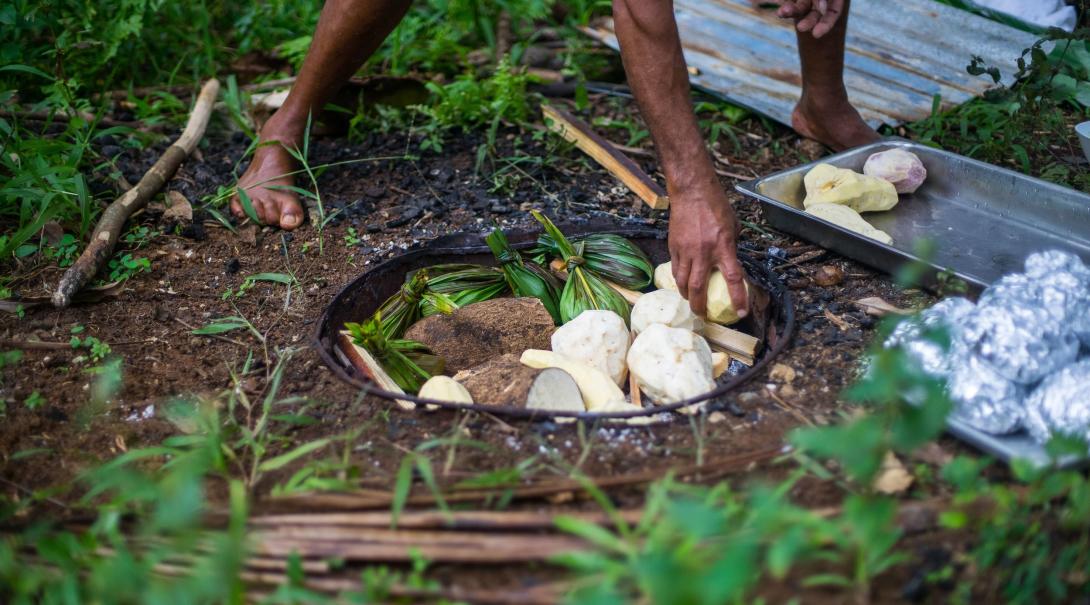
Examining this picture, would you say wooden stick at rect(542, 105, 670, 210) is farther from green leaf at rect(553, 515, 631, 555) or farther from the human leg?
green leaf at rect(553, 515, 631, 555)

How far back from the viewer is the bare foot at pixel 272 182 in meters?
3.13

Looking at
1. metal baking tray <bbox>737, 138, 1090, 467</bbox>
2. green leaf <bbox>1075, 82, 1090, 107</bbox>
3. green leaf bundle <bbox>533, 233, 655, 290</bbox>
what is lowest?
green leaf bundle <bbox>533, 233, 655, 290</bbox>

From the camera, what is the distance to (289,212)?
3129mm

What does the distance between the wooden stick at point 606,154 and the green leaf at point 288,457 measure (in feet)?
4.90

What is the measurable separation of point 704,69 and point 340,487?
277 centimetres

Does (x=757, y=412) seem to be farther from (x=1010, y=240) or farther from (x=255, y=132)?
(x=255, y=132)

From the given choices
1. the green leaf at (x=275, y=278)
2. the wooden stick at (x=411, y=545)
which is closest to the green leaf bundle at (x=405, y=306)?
the green leaf at (x=275, y=278)

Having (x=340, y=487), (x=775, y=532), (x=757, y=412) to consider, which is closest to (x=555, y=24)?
(x=757, y=412)

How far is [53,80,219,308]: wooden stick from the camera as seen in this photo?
2.68 m

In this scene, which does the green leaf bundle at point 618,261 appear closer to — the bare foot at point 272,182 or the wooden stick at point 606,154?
the wooden stick at point 606,154

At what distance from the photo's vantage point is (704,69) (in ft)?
13.1

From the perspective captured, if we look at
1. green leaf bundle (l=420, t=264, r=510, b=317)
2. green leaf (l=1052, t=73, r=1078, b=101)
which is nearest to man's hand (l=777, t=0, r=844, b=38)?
green leaf (l=1052, t=73, r=1078, b=101)

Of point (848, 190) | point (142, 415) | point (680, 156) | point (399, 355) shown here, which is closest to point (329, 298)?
point (399, 355)

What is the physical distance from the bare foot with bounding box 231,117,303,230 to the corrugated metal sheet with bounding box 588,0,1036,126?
5.41 feet
